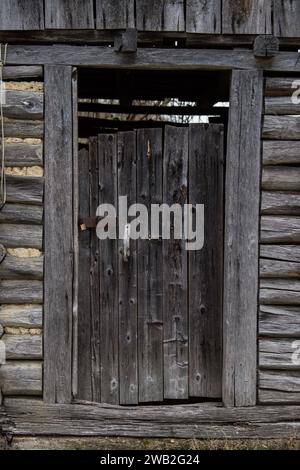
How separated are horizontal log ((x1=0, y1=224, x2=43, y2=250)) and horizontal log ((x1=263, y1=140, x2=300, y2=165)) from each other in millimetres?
1699

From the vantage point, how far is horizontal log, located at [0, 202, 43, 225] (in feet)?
14.9

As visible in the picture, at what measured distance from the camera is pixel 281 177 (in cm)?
460

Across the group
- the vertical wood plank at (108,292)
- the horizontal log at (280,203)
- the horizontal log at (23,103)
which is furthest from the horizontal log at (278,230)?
the horizontal log at (23,103)

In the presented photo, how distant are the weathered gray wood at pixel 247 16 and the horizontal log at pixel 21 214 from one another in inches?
73.0

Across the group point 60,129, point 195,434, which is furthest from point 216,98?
point 195,434

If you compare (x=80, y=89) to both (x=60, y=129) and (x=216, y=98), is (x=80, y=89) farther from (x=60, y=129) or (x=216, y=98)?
(x=60, y=129)

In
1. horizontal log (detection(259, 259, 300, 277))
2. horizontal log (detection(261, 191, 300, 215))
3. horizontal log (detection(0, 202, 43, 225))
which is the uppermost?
horizontal log (detection(261, 191, 300, 215))

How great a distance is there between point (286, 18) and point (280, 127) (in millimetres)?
762

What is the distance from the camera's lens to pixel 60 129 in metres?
4.50

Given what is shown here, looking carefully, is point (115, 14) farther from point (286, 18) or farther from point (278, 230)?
point (278, 230)

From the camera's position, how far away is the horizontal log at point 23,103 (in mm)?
4496

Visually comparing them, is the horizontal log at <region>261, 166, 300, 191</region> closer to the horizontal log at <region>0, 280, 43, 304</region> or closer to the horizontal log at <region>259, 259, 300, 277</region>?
the horizontal log at <region>259, 259, 300, 277</region>

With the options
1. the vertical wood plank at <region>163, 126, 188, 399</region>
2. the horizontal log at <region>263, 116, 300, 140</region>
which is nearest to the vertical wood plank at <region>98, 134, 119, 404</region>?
the vertical wood plank at <region>163, 126, 188, 399</region>

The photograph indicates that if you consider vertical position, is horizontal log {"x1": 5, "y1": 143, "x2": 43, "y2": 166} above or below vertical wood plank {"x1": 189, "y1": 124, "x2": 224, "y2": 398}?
above
